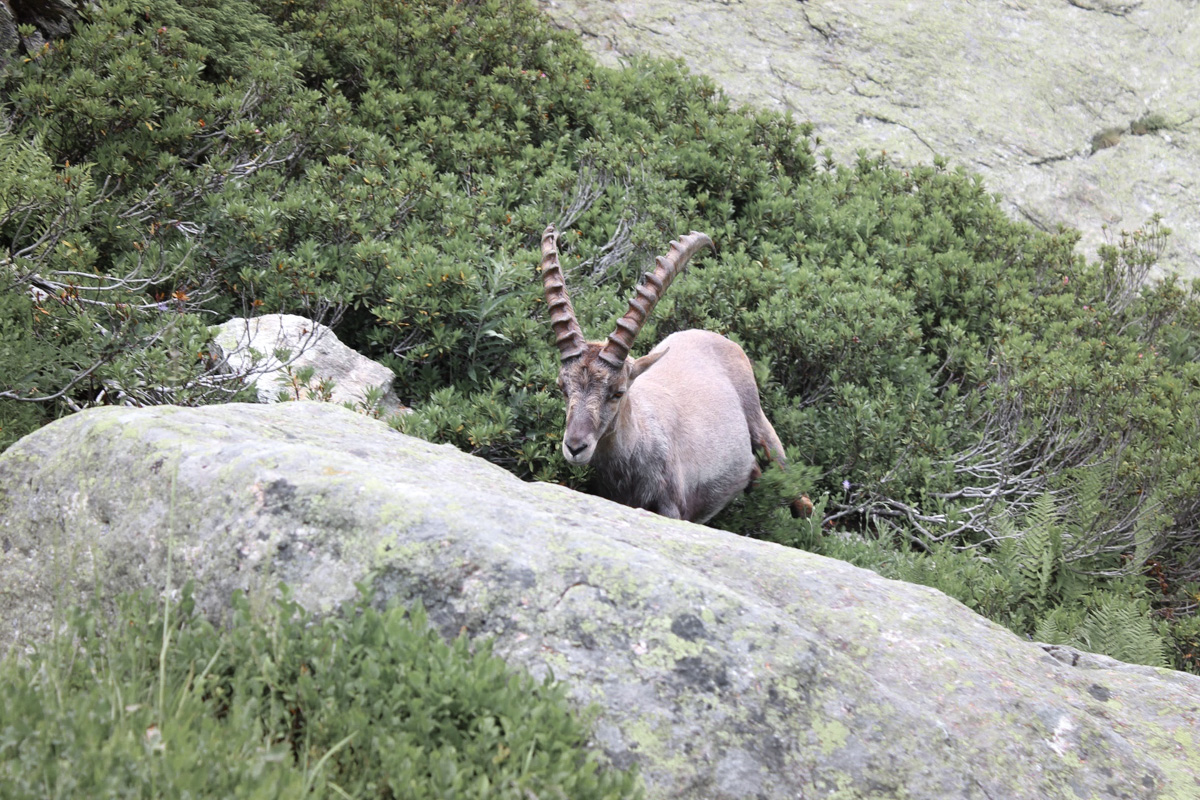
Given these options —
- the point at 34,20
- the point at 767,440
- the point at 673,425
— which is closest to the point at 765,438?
the point at 767,440

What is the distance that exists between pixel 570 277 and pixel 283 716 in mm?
6957

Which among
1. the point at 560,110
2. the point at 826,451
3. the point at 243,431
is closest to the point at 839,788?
the point at 243,431

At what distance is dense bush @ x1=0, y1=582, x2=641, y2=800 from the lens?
234 centimetres

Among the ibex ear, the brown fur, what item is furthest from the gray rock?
the ibex ear

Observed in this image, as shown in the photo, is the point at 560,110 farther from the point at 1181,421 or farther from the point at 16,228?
the point at 1181,421

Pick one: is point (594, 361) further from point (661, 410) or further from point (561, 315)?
point (661, 410)

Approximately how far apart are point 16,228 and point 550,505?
5691mm

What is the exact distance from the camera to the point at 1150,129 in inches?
656

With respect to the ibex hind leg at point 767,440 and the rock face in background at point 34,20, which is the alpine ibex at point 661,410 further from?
the rock face in background at point 34,20

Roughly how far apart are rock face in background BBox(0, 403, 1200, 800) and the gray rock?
8.64 ft

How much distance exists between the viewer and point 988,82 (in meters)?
16.3

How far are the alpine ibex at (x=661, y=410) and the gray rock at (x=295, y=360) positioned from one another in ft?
4.88

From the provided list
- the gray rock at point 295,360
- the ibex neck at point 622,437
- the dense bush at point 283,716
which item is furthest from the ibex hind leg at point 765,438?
the dense bush at point 283,716

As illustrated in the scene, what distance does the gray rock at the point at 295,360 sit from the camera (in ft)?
21.6
